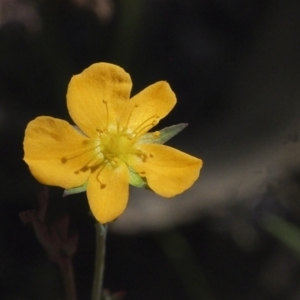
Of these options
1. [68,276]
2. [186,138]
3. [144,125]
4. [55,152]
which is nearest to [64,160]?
[55,152]

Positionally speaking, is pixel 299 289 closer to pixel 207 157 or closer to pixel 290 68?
pixel 207 157

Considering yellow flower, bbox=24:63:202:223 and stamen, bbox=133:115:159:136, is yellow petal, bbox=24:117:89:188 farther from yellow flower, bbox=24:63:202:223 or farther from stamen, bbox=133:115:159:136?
stamen, bbox=133:115:159:136

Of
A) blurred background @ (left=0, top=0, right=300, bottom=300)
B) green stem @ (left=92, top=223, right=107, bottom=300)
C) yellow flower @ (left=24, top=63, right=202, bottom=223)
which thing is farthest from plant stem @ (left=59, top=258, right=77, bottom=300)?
yellow flower @ (left=24, top=63, right=202, bottom=223)

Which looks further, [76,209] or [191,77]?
[191,77]

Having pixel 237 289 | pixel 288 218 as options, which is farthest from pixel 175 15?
pixel 237 289

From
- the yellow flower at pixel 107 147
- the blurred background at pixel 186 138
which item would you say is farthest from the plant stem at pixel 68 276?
the yellow flower at pixel 107 147

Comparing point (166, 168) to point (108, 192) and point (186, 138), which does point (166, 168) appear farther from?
point (186, 138)

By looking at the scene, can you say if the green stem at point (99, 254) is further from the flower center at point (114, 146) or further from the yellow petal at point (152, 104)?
the yellow petal at point (152, 104)
